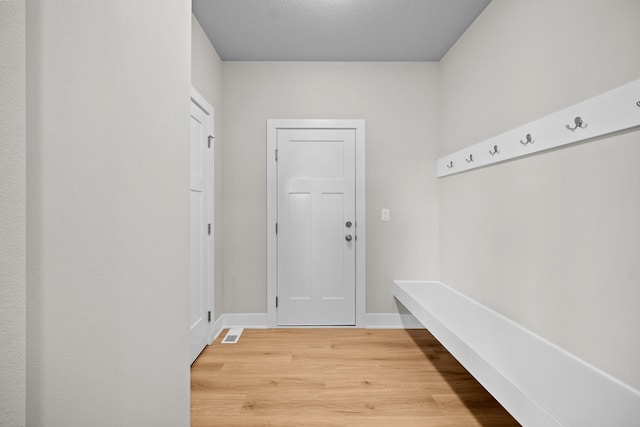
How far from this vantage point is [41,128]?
65cm

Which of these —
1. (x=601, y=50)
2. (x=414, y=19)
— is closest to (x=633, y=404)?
(x=601, y=50)

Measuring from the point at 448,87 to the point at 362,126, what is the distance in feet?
2.74

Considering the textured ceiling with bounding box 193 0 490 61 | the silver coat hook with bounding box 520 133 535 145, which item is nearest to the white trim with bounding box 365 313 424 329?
the silver coat hook with bounding box 520 133 535 145

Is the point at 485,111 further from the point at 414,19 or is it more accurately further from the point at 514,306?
the point at 514,306

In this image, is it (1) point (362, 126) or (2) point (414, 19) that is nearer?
(2) point (414, 19)

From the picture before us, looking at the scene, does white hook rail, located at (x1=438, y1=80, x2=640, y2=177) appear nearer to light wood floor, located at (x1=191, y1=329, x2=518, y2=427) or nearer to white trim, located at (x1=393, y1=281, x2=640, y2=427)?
white trim, located at (x1=393, y1=281, x2=640, y2=427)

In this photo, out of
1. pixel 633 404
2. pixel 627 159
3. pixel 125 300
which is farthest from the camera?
pixel 627 159

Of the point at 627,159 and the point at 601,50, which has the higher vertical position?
the point at 601,50

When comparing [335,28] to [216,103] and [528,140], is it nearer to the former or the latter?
[216,103]

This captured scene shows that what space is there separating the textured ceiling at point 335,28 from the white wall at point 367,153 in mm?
177

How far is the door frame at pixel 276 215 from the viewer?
326 centimetres

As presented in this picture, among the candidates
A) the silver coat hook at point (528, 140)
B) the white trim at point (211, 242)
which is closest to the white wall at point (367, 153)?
the white trim at point (211, 242)

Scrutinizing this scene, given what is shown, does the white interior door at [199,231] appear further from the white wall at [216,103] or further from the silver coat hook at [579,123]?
the silver coat hook at [579,123]

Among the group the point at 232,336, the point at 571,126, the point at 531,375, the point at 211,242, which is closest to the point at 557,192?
the point at 571,126
